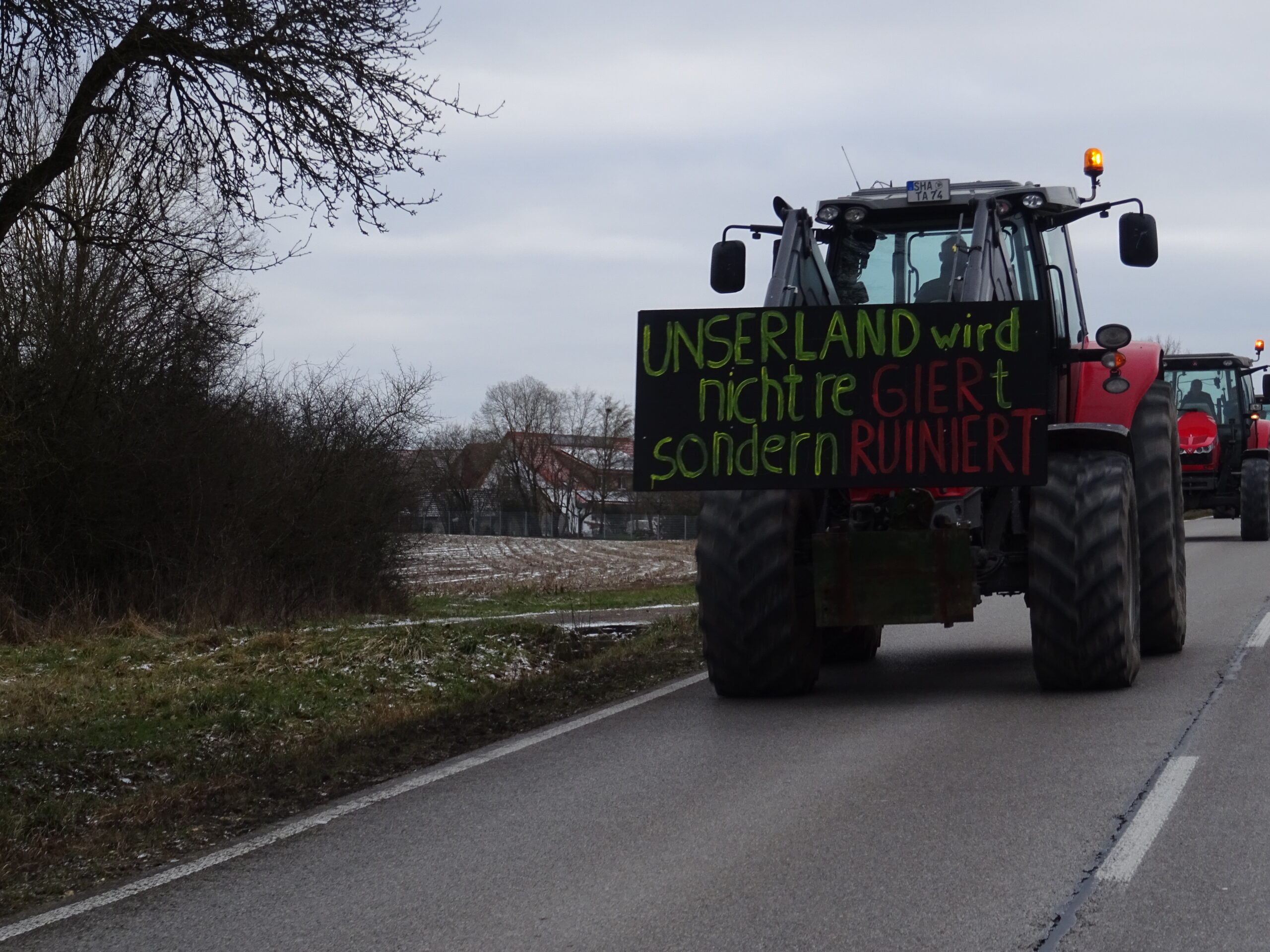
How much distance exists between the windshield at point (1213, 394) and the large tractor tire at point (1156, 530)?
1844 cm

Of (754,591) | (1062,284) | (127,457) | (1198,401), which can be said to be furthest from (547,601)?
(754,591)

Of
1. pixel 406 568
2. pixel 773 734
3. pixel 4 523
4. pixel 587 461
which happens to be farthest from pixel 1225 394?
pixel 587 461

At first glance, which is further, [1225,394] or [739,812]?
[1225,394]

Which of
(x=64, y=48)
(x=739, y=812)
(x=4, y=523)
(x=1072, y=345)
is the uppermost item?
(x=64, y=48)

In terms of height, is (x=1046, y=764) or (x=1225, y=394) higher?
(x=1225, y=394)

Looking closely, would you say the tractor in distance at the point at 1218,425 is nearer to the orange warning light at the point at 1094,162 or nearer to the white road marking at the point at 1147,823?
the orange warning light at the point at 1094,162

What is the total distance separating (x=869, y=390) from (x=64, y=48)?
204 inches

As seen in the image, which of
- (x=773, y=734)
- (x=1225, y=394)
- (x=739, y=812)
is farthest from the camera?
(x=1225, y=394)

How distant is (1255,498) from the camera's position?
27.8 meters

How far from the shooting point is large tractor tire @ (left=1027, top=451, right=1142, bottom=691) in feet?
30.9

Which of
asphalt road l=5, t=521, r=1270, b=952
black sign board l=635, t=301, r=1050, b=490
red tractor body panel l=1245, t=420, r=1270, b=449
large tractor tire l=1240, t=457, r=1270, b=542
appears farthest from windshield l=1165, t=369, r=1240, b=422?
asphalt road l=5, t=521, r=1270, b=952

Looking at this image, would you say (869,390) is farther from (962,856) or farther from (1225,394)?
(1225,394)

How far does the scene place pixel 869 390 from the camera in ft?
31.9

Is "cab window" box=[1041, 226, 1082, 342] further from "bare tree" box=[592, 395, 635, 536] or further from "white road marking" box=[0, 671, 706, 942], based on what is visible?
"bare tree" box=[592, 395, 635, 536]
